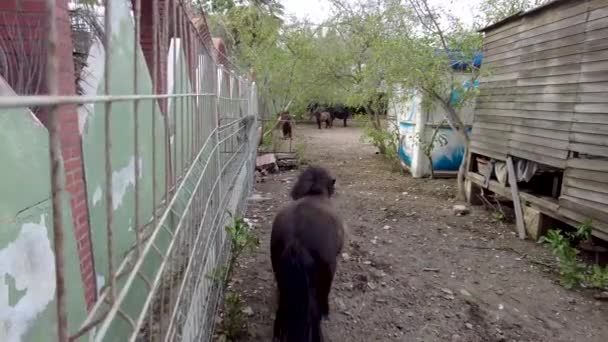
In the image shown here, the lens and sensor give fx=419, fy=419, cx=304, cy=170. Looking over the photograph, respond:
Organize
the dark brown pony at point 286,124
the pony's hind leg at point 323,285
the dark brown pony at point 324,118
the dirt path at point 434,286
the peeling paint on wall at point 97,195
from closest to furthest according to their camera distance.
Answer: the peeling paint on wall at point 97,195 → the pony's hind leg at point 323,285 → the dirt path at point 434,286 → the dark brown pony at point 286,124 → the dark brown pony at point 324,118

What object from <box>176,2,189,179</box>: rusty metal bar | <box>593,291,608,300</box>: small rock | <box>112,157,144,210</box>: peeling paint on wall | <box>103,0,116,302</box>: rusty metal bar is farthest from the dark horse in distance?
<box>103,0,116,302</box>: rusty metal bar

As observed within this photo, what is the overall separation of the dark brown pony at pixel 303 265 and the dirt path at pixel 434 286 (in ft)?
1.58

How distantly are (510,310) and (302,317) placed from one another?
2.08m

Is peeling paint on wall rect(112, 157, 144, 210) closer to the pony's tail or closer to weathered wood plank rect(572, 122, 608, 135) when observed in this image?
the pony's tail

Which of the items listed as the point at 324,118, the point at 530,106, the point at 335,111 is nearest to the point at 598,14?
the point at 530,106

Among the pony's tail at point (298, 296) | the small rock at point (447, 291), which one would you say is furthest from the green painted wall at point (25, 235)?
the small rock at point (447, 291)

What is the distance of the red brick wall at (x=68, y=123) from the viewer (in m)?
1.44

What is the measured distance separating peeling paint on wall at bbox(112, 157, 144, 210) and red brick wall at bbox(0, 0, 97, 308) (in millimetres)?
119

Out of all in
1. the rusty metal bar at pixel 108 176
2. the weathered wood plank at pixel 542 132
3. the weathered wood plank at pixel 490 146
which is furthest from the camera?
the weathered wood plank at pixel 490 146

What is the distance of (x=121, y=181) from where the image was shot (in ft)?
5.86

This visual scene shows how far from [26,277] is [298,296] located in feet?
5.47

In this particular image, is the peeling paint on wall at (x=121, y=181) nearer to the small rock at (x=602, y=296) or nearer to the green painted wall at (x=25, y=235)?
the green painted wall at (x=25, y=235)

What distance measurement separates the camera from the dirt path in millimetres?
3291

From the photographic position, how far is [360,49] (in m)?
11.2
